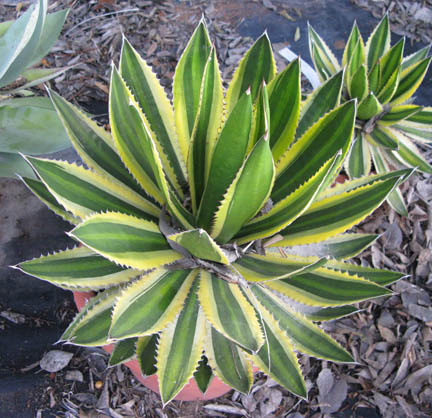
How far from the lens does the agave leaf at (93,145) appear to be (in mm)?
976

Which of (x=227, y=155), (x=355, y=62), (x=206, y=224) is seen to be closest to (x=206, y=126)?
(x=227, y=155)

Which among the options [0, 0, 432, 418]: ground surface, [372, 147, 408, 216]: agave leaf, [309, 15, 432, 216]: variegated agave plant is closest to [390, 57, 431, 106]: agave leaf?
[309, 15, 432, 216]: variegated agave plant

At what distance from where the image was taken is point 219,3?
98.0 inches

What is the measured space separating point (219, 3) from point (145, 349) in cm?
218

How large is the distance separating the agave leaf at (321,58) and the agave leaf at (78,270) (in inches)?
52.1

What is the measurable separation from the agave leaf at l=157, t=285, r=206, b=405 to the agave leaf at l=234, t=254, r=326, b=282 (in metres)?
0.14

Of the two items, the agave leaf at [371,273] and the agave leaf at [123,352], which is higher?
the agave leaf at [371,273]

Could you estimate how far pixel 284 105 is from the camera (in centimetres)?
91

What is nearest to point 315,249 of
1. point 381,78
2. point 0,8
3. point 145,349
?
point 145,349

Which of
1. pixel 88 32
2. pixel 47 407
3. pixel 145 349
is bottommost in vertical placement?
pixel 47 407

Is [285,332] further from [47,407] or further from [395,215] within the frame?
[395,215]

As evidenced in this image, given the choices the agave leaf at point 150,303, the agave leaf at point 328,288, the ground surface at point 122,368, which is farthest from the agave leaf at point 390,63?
the agave leaf at point 150,303

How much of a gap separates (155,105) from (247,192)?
383 millimetres

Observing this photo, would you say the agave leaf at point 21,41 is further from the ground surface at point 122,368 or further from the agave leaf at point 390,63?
the agave leaf at point 390,63
